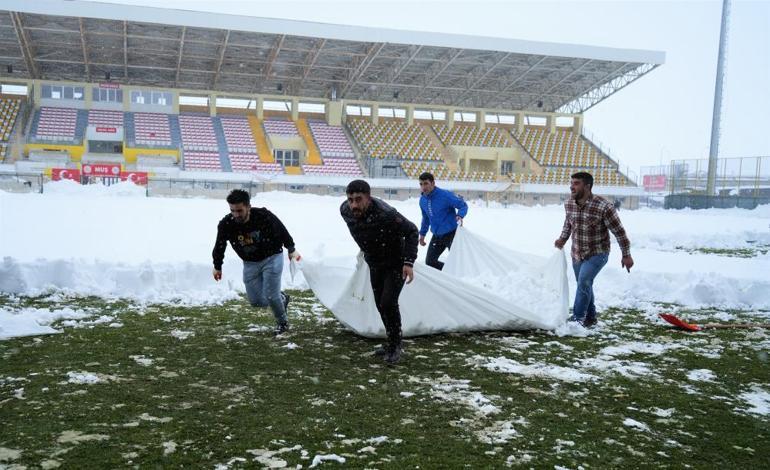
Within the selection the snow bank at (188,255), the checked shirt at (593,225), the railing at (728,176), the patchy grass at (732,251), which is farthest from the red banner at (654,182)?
the checked shirt at (593,225)

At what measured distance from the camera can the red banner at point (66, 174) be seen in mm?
29194

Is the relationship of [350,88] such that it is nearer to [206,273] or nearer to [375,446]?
[206,273]

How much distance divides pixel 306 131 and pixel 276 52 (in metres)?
7.04

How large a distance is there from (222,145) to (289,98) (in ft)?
22.0

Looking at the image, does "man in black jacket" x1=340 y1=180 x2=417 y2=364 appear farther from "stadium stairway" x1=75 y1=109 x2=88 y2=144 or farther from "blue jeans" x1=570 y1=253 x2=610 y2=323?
"stadium stairway" x1=75 y1=109 x2=88 y2=144

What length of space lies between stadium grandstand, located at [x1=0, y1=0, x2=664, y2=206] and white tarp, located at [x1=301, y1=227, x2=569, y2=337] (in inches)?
1078

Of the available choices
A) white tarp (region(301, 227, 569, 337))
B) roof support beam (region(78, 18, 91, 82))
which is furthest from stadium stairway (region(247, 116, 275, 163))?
white tarp (region(301, 227, 569, 337))

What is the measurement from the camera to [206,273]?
8070 millimetres

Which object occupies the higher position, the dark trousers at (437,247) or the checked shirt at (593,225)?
the checked shirt at (593,225)

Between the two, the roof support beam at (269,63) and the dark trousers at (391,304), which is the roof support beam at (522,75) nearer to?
the roof support beam at (269,63)

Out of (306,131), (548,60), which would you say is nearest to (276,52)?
(306,131)

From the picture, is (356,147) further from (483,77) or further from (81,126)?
(81,126)

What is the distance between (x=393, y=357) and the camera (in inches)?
190

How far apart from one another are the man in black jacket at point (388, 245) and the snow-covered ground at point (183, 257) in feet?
9.57
